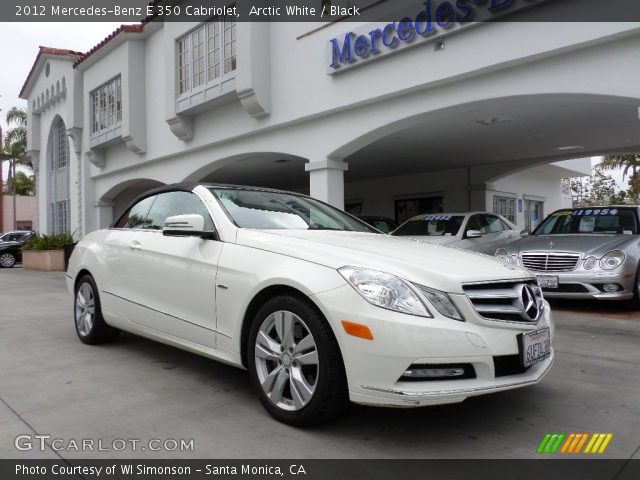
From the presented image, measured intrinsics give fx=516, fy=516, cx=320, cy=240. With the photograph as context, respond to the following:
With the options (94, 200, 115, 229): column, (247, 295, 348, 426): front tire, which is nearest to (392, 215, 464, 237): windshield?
(247, 295, 348, 426): front tire

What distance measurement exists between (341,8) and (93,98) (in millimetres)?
12139

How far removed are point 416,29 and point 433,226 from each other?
352cm

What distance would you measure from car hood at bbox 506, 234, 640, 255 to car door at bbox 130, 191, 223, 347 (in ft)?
17.3

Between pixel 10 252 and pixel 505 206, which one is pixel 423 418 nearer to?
pixel 505 206

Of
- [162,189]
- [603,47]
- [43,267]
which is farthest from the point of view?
[43,267]

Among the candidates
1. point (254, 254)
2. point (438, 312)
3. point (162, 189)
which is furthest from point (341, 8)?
point (438, 312)

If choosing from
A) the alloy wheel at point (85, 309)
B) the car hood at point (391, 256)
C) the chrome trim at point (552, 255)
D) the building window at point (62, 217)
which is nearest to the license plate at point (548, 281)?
the chrome trim at point (552, 255)

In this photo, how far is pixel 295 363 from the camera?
9.68ft

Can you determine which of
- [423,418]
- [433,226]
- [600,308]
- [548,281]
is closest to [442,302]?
[423,418]

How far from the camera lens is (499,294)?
295 cm

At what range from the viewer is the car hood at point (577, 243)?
6965mm

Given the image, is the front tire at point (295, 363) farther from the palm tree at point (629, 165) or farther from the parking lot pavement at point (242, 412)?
the palm tree at point (629, 165)

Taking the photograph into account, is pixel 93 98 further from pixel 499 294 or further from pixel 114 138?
pixel 499 294

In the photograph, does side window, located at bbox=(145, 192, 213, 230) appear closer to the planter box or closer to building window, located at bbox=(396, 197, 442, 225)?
building window, located at bbox=(396, 197, 442, 225)
